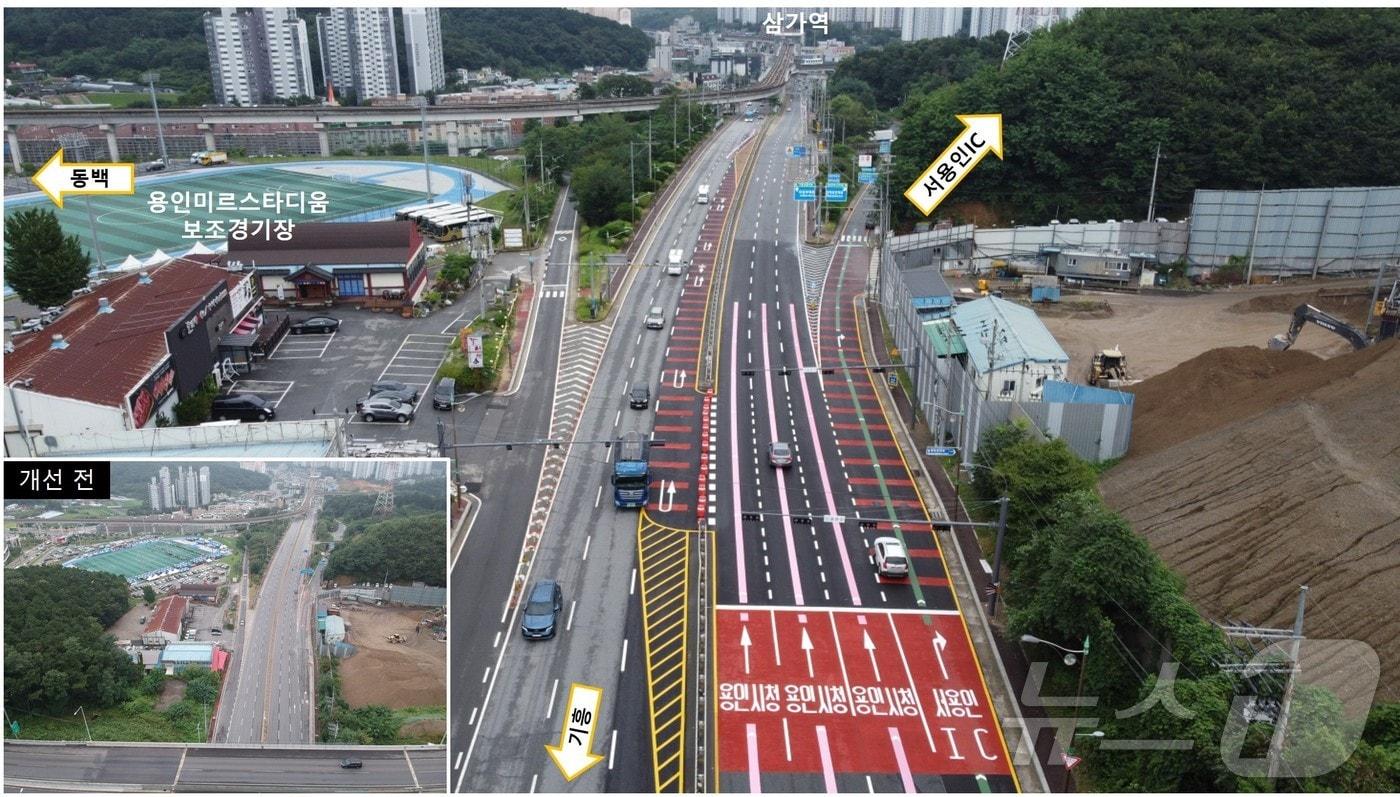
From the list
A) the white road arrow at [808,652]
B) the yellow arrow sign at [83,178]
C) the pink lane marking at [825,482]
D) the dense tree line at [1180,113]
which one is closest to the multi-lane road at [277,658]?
the white road arrow at [808,652]

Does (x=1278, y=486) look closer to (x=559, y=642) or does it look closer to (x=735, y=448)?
(x=735, y=448)

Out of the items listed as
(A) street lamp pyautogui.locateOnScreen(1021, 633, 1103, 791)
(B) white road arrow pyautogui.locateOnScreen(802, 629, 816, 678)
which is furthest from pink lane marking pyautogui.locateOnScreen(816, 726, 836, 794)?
(A) street lamp pyautogui.locateOnScreen(1021, 633, 1103, 791)

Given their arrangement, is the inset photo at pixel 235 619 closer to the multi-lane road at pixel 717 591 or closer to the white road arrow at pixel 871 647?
the multi-lane road at pixel 717 591

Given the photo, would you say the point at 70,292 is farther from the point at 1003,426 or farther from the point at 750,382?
the point at 1003,426

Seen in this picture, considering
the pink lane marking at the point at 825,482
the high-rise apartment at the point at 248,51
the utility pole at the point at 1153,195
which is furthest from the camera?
the high-rise apartment at the point at 248,51

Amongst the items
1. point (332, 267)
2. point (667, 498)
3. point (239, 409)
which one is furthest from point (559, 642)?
point (332, 267)

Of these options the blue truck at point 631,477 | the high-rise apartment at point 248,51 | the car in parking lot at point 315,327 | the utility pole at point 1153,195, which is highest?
the high-rise apartment at point 248,51
